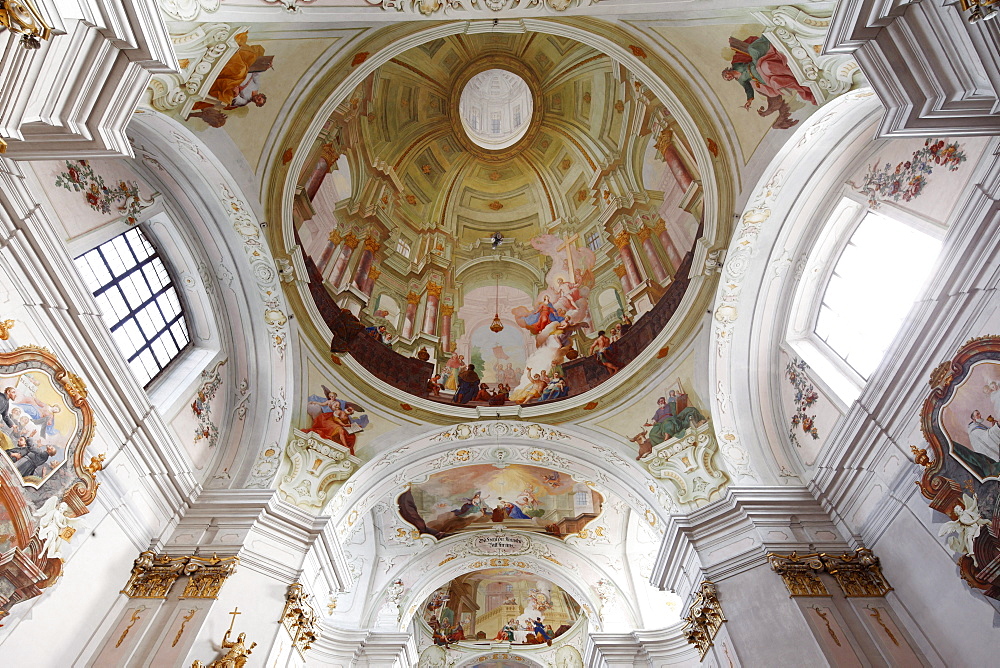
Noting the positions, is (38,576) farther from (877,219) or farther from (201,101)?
(877,219)

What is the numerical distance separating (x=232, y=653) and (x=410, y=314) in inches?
310

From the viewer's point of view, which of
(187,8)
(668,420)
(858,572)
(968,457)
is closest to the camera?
(968,457)

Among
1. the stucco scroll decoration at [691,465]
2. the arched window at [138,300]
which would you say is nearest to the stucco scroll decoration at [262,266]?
the arched window at [138,300]

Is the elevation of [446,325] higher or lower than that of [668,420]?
higher

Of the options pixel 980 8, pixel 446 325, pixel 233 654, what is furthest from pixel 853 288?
pixel 233 654

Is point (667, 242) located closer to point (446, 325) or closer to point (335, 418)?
point (446, 325)

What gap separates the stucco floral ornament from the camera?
642cm

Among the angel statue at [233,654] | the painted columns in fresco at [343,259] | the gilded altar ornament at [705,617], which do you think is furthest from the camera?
the painted columns in fresco at [343,259]

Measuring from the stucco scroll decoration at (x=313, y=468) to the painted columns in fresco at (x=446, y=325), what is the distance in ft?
11.5

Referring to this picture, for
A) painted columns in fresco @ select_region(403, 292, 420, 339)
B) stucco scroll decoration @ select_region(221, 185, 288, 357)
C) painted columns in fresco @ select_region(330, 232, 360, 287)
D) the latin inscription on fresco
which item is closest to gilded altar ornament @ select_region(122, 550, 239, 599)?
stucco scroll decoration @ select_region(221, 185, 288, 357)

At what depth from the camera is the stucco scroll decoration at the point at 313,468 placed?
1102cm

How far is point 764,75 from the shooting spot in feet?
29.2

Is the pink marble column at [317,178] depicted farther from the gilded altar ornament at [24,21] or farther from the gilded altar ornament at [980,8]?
the gilded altar ornament at [980,8]

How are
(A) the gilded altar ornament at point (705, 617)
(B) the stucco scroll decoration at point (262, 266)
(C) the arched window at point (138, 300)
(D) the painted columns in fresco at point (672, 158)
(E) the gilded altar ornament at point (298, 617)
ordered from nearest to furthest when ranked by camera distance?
(C) the arched window at point (138, 300)
(A) the gilded altar ornament at point (705, 617)
(E) the gilded altar ornament at point (298, 617)
(B) the stucco scroll decoration at point (262, 266)
(D) the painted columns in fresco at point (672, 158)
